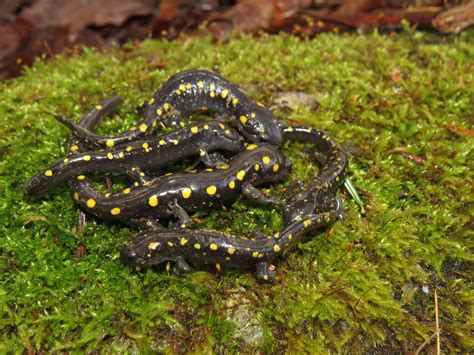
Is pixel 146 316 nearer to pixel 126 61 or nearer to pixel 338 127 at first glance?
pixel 338 127

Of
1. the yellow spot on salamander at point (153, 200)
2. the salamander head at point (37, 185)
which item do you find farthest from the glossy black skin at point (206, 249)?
the salamander head at point (37, 185)

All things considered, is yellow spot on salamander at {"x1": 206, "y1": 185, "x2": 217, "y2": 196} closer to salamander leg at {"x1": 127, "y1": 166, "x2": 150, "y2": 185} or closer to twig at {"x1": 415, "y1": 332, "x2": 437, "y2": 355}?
salamander leg at {"x1": 127, "y1": 166, "x2": 150, "y2": 185}

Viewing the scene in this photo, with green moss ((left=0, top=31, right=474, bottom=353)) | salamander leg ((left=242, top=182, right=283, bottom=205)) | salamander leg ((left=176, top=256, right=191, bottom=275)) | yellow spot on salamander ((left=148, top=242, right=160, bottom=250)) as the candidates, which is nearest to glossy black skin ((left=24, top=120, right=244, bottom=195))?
green moss ((left=0, top=31, right=474, bottom=353))

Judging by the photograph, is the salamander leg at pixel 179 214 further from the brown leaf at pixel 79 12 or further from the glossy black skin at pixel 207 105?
the brown leaf at pixel 79 12

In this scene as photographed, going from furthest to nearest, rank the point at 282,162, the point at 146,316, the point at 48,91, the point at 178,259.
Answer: the point at 48,91, the point at 282,162, the point at 178,259, the point at 146,316

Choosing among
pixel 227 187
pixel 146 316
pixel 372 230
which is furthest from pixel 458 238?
pixel 146 316

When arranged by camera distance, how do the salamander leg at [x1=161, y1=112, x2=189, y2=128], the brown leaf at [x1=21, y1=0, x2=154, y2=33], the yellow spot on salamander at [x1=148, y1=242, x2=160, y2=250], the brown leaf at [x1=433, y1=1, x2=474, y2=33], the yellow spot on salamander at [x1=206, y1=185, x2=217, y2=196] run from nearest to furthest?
the yellow spot on salamander at [x1=148, y1=242, x2=160, y2=250] < the yellow spot on salamander at [x1=206, y1=185, x2=217, y2=196] < the salamander leg at [x1=161, y1=112, x2=189, y2=128] < the brown leaf at [x1=433, y1=1, x2=474, y2=33] < the brown leaf at [x1=21, y1=0, x2=154, y2=33]
